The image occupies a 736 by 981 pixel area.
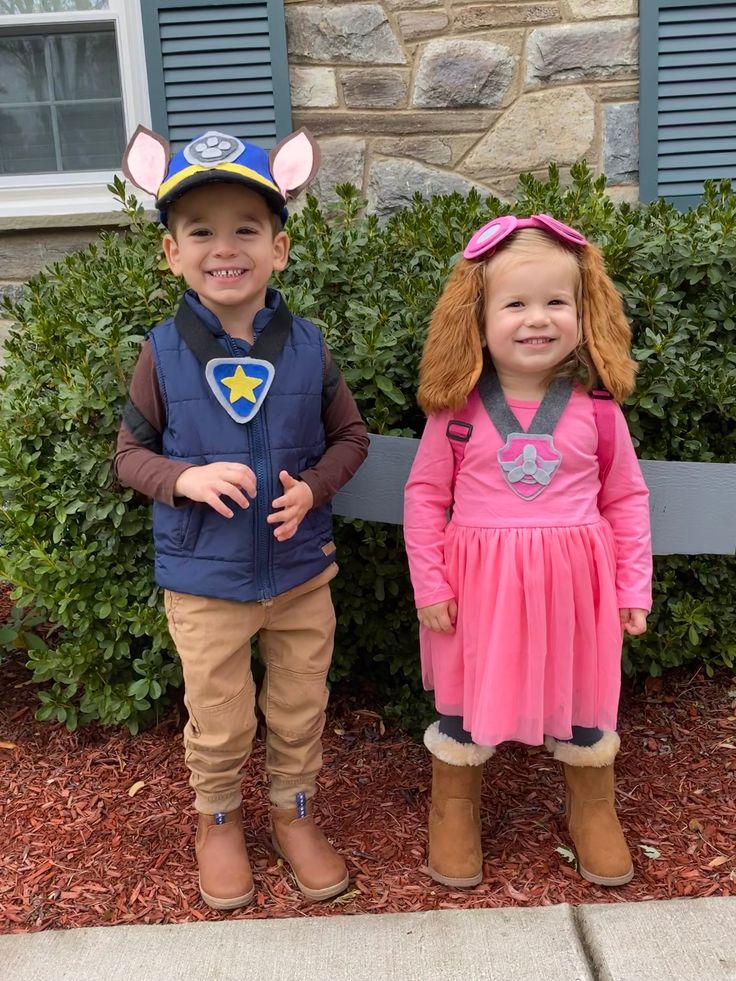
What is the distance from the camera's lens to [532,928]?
2.05 m

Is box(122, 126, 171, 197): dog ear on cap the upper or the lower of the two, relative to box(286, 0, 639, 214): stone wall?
lower

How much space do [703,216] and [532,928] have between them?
2.16 meters

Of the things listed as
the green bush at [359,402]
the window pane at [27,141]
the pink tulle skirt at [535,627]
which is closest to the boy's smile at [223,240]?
the green bush at [359,402]

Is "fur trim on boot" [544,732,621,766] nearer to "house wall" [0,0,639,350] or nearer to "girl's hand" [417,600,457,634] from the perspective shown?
"girl's hand" [417,600,457,634]

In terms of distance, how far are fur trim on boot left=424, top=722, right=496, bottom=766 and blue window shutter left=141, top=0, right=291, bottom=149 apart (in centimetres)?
327

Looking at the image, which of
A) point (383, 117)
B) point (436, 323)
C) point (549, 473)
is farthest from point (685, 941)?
point (383, 117)

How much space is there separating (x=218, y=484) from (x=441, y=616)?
619mm

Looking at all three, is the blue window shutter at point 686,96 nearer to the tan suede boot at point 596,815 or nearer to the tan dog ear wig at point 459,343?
the tan dog ear wig at point 459,343

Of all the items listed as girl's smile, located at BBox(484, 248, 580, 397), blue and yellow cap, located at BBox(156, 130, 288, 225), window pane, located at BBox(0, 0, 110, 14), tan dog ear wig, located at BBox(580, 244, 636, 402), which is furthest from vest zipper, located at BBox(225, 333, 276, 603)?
window pane, located at BBox(0, 0, 110, 14)

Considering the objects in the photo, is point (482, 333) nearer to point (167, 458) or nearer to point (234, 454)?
point (234, 454)

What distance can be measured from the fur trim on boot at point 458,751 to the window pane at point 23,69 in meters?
4.06

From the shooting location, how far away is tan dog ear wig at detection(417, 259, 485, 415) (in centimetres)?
202

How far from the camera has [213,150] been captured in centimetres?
192

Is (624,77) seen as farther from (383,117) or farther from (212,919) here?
(212,919)
